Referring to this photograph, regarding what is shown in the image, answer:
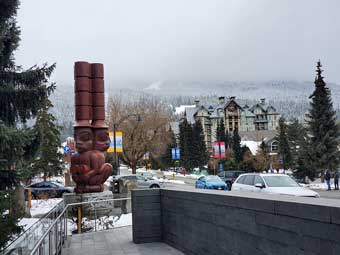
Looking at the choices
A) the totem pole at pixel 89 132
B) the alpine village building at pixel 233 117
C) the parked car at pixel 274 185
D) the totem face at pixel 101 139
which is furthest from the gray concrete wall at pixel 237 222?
the alpine village building at pixel 233 117

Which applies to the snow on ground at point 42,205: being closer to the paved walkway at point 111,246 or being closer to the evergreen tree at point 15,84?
the evergreen tree at point 15,84

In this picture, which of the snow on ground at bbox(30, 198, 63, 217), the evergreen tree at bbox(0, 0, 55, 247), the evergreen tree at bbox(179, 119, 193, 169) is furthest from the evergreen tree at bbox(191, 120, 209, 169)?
the evergreen tree at bbox(0, 0, 55, 247)

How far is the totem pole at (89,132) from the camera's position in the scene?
71.6 ft

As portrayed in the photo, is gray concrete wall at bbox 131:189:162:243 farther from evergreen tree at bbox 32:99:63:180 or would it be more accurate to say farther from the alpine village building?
the alpine village building

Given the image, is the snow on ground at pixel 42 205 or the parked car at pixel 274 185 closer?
the parked car at pixel 274 185

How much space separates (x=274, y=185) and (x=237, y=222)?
9875mm

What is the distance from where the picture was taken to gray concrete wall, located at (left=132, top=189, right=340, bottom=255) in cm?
454

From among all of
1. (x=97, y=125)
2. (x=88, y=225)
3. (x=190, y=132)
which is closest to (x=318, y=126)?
(x=97, y=125)

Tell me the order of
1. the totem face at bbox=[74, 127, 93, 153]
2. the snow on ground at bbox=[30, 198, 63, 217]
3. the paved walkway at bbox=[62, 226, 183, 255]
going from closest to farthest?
the paved walkway at bbox=[62, 226, 183, 255] < the totem face at bbox=[74, 127, 93, 153] < the snow on ground at bbox=[30, 198, 63, 217]

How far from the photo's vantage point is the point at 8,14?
1288 cm

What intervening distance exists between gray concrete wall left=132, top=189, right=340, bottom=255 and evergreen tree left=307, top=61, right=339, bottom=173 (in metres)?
32.5

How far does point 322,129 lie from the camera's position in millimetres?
40312

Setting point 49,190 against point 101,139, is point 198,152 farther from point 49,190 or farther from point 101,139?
point 101,139

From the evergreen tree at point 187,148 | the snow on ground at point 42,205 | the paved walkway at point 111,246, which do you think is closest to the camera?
the paved walkway at point 111,246
